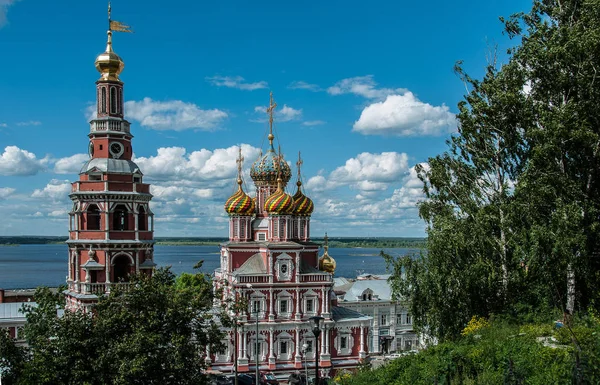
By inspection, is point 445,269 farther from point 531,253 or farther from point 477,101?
point 477,101

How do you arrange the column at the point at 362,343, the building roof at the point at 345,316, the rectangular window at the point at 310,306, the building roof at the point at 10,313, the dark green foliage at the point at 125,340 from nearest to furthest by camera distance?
the dark green foliage at the point at 125,340
the rectangular window at the point at 310,306
the column at the point at 362,343
the building roof at the point at 345,316
the building roof at the point at 10,313

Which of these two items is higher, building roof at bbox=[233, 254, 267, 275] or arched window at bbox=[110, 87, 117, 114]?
arched window at bbox=[110, 87, 117, 114]

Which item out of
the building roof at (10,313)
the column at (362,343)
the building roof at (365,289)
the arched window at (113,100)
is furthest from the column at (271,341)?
the building roof at (10,313)

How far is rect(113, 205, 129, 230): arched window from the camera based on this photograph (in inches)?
974

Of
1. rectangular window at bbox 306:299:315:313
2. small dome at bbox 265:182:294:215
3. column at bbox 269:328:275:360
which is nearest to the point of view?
column at bbox 269:328:275:360

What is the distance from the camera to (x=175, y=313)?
17344 mm

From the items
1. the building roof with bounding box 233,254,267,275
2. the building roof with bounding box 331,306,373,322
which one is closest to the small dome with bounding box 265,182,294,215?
the building roof with bounding box 233,254,267,275

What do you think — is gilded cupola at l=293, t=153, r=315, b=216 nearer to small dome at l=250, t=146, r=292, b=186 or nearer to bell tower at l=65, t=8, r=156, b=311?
small dome at l=250, t=146, r=292, b=186

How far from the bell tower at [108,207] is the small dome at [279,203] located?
8.57 metres

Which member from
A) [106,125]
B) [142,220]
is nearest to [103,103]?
[106,125]

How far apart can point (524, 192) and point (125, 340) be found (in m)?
11.6

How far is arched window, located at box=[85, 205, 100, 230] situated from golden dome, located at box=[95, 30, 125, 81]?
5319 mm

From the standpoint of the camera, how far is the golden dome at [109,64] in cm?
2503

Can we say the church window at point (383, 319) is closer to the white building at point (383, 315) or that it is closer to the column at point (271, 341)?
the white building at point (383, 315)
